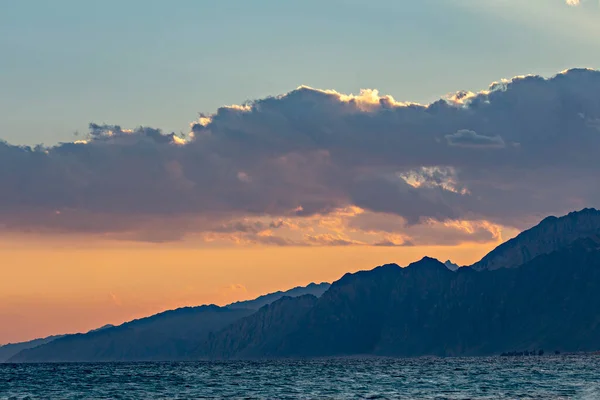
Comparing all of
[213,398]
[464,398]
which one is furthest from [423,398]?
[213,398]

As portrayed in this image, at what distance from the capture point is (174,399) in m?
197

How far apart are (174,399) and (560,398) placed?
71772 mm

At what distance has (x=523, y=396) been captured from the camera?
186500mm

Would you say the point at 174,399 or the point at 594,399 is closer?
the point at 594,399

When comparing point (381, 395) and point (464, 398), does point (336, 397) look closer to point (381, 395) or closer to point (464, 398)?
point (381, 395)

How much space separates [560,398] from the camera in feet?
584

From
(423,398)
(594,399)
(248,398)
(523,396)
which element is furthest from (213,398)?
(594,399)

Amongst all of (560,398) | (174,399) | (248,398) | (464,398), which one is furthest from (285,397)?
(560,398)

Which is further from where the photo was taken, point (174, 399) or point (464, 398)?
point (174, 399)

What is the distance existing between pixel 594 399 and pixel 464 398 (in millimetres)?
22037

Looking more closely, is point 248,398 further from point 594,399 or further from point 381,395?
point 594,399

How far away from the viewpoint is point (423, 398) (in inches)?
7313

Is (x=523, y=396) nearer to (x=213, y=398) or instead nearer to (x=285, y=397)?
(x=285, y=397)

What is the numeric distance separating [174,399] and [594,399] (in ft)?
254
